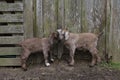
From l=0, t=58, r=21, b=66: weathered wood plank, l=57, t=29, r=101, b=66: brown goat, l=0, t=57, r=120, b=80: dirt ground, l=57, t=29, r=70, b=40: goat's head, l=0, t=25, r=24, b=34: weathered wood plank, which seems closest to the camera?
l=0, t=57, r=120, b=80: dirt ground

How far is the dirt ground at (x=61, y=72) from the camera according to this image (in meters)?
6.00

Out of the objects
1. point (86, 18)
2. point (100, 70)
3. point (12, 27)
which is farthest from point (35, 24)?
point (100, 70)

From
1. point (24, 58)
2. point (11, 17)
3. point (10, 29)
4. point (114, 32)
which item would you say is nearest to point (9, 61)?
point (24, 58)

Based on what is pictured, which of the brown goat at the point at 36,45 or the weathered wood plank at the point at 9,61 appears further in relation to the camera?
the weathered wood plank at the point at 9,61

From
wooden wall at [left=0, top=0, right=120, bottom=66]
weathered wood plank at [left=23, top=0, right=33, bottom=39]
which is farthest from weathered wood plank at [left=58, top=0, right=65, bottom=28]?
weathered wood plank at [left=23, top=0, right=33, bottom=39]

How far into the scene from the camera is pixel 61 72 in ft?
20.6

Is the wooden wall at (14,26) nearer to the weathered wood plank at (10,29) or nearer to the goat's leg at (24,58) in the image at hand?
the weathered wood plank at (10,29)

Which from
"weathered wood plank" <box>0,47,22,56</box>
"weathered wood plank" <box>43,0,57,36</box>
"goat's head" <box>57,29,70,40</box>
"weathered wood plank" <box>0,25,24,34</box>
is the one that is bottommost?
"weathered wood plank" <box>0,47,22,56</box>

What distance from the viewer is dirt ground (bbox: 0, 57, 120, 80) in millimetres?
6004

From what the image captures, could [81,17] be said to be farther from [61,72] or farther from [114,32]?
[61,72]

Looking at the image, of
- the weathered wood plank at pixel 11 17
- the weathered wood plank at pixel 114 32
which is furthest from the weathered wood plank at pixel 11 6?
the weathered wood plank at pixel 114 32

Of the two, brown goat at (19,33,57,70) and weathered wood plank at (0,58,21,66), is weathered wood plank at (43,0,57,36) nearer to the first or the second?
brown goat at (19,33,57,70)

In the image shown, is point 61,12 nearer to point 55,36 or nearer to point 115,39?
point 55,36

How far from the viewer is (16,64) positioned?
6.58 m
